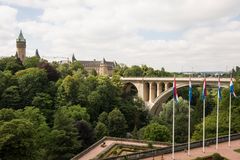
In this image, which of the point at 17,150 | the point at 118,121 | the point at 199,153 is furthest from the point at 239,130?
the point at 17,150

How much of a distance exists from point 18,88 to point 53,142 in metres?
21.2

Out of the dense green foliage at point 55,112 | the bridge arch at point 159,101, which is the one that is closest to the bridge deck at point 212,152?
the dense green foliage at point 55,112

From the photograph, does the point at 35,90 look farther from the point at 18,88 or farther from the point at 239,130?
the point at 239,130

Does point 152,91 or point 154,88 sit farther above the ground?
point 154,88

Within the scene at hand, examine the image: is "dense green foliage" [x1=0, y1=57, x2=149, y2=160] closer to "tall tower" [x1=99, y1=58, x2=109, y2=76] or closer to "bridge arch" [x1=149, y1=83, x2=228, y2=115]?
"bridge arch" [x1=149, y1=83, x2=228, y2=115]

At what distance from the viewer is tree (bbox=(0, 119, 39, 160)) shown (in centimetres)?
2703

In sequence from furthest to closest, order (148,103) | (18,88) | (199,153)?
(148,103), (18,88), (199,153)

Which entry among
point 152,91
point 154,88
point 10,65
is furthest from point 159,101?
point 10,65

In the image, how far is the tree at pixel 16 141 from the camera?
2703 centimetres

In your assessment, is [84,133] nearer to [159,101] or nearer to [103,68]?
[159,101]

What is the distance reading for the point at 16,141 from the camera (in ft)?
89.3

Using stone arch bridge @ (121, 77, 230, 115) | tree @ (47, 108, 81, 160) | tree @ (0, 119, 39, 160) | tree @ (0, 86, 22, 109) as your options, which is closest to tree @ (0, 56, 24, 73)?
tree @ (0, 86, 22, 109)

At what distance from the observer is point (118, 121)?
158ft

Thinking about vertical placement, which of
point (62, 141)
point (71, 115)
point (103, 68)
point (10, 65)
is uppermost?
point (103, 68)
